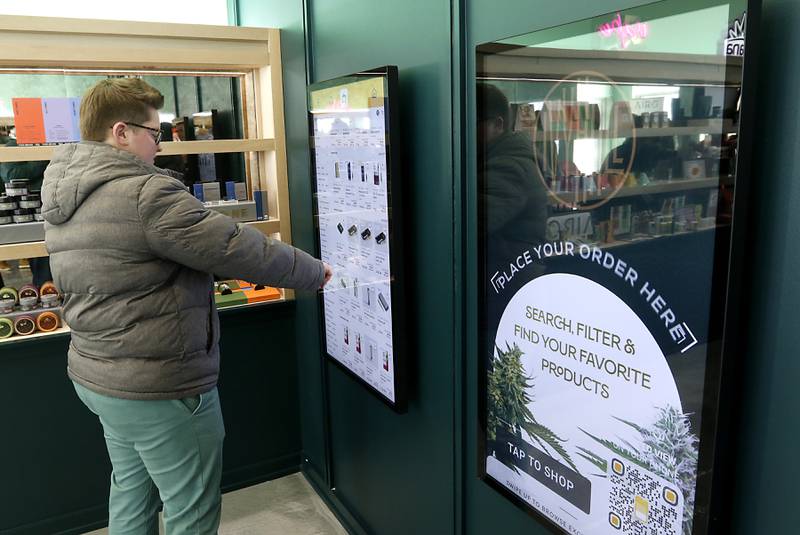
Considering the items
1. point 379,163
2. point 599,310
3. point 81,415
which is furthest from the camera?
point 81,415

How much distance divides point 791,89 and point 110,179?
62.2 inches

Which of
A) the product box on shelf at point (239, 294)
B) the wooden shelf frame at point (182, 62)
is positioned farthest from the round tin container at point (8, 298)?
the product box on shelf at point (239, 294)

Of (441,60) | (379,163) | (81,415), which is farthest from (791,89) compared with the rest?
(81,415)

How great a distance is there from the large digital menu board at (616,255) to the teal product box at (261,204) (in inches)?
71.0

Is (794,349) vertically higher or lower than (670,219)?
lower

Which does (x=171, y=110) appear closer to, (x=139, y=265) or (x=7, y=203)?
(x=7, y=203)

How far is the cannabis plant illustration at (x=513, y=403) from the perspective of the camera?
1.49 m

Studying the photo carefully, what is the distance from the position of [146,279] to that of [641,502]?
1.36 meters

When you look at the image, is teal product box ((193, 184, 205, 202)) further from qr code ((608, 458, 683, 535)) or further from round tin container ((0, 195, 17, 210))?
qr code ((608, 458, 683, 535))

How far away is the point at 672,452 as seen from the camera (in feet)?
3.87

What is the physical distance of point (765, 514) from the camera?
1.09m

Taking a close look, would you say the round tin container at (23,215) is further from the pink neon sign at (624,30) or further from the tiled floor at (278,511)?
the pink neon sign at (624,30)

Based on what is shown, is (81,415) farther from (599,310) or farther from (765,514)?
(765,514)

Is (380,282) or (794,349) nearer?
(794,349)
